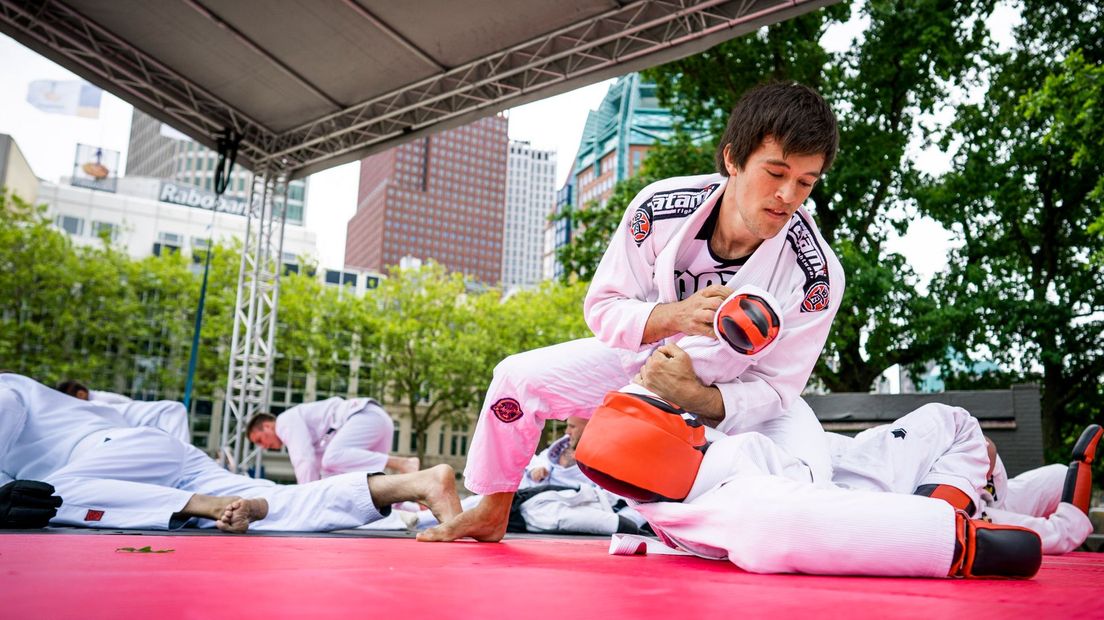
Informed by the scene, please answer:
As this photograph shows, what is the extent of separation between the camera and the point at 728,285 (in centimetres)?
233

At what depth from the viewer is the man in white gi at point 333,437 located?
648 cm

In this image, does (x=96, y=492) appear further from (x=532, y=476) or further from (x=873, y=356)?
(x=873, y=356)

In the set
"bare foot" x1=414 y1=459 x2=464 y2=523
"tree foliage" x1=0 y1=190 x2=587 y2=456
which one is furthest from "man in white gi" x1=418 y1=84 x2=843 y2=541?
"tree foliage" x1=0 y1=190 x2=587 y2=456

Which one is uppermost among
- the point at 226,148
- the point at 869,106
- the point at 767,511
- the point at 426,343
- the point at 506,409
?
the point at 869,106

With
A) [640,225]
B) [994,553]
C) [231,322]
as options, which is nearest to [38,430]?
[640,225]

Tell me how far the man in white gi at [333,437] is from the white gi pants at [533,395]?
412 centimetres

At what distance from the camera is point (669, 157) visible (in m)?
13.2

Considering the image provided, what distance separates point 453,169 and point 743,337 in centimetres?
13927

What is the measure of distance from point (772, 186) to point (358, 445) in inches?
201

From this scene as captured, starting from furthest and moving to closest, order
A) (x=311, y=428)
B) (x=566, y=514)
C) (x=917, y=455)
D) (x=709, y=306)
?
1. (x=311, y=428)
2. (x=566, y=514)
3. (x=917, y=455)
4. (x=709, y=306)

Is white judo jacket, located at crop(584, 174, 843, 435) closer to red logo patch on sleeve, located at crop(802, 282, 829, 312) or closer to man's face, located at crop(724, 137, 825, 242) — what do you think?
red logo patch on sleeve, located at crop(802, 282, 829, 312)

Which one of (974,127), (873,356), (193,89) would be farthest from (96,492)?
(974,127)

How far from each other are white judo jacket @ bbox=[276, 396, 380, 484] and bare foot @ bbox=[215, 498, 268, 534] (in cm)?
271

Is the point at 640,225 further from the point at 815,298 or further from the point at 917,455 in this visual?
the point at 917,455
